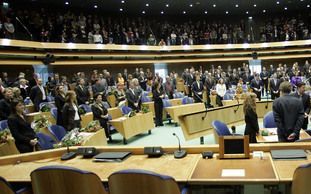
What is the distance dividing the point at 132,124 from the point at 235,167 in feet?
18.2

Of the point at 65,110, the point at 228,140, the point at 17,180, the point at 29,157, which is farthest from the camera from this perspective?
the point at 65,110

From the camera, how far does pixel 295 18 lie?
23281 mm

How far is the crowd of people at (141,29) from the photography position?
1490 cm

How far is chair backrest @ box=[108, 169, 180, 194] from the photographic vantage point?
2.30 m

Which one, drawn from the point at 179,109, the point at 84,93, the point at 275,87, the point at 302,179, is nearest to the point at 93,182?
the point at 302,179

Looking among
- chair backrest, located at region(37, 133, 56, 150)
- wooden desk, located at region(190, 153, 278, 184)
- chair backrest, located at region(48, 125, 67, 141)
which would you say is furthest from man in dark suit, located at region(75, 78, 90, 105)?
wooden desk, located at region(190, 153, 278, 184)

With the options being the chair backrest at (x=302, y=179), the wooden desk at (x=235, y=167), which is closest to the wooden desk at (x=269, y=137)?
the wooden desk at (x=235, y=167)

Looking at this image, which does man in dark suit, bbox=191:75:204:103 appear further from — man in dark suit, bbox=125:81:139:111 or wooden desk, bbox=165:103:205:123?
man in dark suit, bbox=125:81:139:111

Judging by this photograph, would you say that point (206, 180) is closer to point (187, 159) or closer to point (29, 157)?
point (187, 159)

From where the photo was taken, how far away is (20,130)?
4.94m

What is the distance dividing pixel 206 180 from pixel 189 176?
0.56ft

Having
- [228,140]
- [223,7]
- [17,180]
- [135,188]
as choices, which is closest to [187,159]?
[228,140]

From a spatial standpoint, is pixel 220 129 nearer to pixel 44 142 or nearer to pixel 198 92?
pixel 44 142

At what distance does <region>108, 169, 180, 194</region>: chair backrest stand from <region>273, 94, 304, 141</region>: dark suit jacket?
2.68 meters
